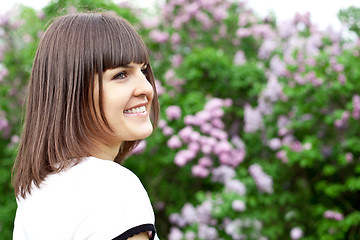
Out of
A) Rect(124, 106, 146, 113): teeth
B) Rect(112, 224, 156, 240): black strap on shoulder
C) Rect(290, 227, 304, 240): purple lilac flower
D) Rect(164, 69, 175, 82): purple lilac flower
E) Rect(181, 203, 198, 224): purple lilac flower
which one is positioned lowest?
Rect(290, 227, 304, 240): purple lilac flower

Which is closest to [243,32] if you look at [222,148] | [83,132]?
[222,148]

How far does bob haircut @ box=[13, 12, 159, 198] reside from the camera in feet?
4.09

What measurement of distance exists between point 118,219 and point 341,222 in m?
3.50

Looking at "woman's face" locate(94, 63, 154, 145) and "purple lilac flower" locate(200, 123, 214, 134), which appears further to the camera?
"purple lilac flower" locate(200, 123, 214, 134)

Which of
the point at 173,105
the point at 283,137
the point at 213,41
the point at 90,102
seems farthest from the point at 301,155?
the point at 90,102

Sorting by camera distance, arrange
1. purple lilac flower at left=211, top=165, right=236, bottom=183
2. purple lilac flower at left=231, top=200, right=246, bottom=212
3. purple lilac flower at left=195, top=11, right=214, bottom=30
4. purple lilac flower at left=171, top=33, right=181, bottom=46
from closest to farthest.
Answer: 1. purple lilac flower at left=231, top=200, right=246, bottom=212
2. purple lilac flower at left=211, top=165, right=236, bottom=183
3. purple lilac flower at left=171, top=33, right=181, bottom=46
4. purple lilac flower at left=195, top=11, right=214, bottom=30

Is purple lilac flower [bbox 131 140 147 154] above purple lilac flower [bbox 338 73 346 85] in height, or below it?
below

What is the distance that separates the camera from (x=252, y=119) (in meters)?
4.93

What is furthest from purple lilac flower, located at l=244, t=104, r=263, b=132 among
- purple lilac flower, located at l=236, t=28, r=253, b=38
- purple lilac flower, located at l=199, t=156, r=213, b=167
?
purple lilac flower, located at l=236, t=28, r=253, b=38

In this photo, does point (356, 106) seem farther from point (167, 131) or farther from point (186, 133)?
point (167, 131)

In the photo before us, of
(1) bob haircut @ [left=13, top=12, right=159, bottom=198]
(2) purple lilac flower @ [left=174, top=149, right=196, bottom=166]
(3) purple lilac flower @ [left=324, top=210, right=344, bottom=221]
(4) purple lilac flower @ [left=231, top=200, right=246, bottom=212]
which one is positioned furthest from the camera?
(2) purple lilac flower @ [left=174, top=149, right=196, bottom=166]

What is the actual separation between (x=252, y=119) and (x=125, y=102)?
3757 mm

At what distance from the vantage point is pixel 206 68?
16.9 feet

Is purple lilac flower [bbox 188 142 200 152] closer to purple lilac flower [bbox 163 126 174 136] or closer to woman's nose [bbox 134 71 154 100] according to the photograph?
purple lilac flower [bbox 163 126 174 136]
